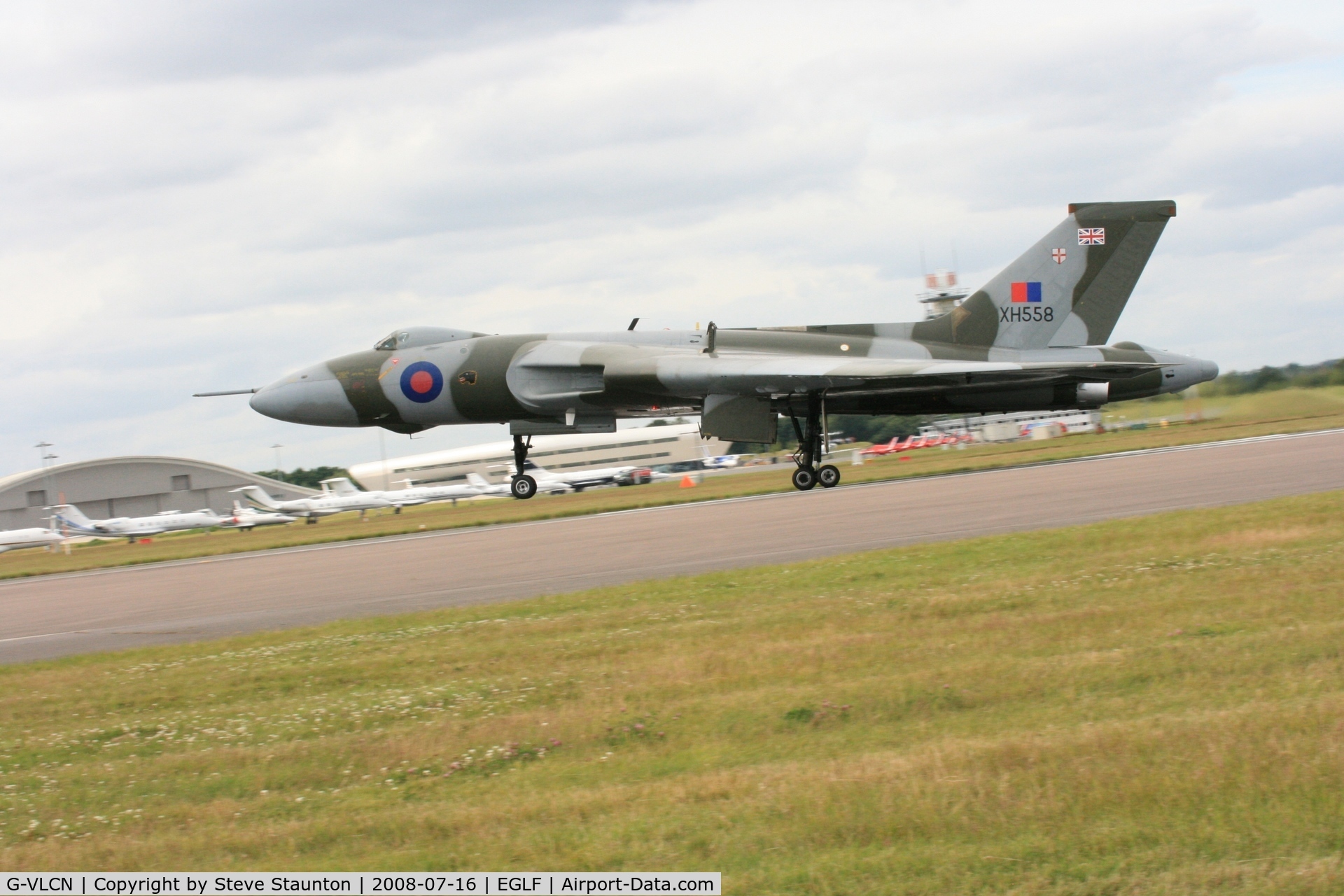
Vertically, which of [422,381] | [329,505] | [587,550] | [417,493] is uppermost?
[422,381]

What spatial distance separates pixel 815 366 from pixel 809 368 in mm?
193

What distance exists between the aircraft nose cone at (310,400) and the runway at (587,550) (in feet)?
9.17

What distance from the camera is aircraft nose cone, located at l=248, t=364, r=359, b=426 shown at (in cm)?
2431

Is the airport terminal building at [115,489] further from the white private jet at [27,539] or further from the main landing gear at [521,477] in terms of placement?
the main landing gear at [521,477]

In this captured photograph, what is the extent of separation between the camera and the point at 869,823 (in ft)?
15.5

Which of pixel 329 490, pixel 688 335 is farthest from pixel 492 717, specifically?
pixel 329 490

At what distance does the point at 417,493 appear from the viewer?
60688mm

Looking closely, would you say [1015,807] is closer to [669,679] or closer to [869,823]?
[869,823]

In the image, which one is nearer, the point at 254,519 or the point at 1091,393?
the point at 1091,393

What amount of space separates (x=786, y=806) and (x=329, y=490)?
6326cm

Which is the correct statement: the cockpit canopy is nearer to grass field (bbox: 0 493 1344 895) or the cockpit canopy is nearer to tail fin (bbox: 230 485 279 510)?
grass field (bbox: 0 493 1344 895)

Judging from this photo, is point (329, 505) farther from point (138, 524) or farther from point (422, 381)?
point (422, 381)

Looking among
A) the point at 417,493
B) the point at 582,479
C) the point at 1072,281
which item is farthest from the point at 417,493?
the point at 1072,281

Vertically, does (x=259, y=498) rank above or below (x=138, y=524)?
above
